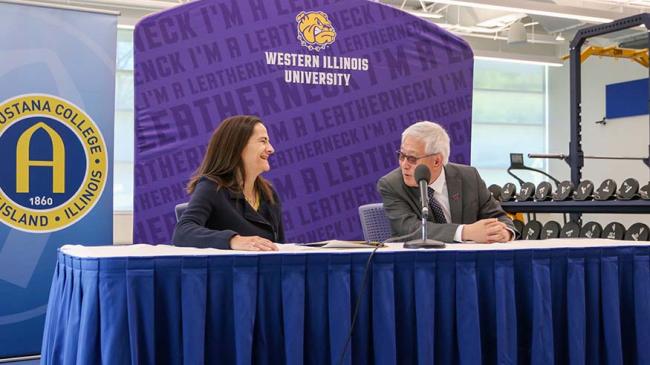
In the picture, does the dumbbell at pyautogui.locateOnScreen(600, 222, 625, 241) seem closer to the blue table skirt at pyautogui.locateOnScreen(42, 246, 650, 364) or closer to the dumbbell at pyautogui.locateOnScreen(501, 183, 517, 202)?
the dumbbell at pyautogui.locateOnScreen(501, 183, 517, 202)

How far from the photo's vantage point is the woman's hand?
206 centimetres

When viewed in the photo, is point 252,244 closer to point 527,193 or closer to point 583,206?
point 583,206

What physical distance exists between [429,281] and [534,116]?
1136 cm

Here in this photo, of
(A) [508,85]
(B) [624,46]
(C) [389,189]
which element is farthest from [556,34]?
(C) [389,189]

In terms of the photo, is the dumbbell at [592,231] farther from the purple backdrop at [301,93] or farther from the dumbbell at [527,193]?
the purple backdrop at [301,93]

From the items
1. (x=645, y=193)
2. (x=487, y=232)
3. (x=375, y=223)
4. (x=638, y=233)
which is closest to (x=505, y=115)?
(x=638, y=233)

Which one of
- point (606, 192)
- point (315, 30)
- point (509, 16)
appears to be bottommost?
point (606, 192)

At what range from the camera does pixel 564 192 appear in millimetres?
5176

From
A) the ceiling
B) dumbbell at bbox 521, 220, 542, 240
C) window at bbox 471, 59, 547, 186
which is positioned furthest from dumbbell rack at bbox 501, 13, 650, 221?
window at bbox 471, 59, 547, 186

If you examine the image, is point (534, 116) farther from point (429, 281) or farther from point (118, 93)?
point (429, 281)

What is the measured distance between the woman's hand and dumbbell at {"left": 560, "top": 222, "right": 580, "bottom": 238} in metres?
3.99

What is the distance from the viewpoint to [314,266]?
193 centimetres

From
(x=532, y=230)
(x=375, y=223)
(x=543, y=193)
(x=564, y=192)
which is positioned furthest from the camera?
(x=532, y=230)

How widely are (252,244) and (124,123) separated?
9.07 metres
